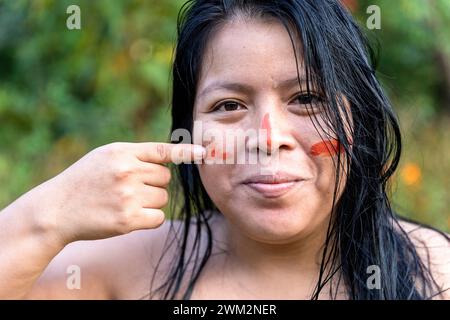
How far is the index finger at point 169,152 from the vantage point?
156 centimetres

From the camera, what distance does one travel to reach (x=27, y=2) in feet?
11.8

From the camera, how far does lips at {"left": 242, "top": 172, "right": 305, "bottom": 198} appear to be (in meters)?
1.50

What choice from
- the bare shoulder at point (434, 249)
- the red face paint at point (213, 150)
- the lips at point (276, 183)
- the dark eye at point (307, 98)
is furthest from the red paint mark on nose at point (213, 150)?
the bare shoulder at point (434, 249)

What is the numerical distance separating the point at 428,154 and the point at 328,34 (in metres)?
1.83

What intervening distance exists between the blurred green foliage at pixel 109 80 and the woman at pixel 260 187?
1423 millimetres

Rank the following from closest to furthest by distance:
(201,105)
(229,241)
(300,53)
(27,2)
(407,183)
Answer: (300,53) → (201,105) → (229,241) → (407,183) → (27,2)

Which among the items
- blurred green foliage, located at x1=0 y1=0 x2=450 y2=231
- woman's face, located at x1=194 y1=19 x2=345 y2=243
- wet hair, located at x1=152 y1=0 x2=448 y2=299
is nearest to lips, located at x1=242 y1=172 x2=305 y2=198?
woman's face, located at x1=194 y1=19 x2=345 y2=243

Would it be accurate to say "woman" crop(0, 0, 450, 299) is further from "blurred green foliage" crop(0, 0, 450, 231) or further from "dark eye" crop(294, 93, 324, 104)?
"blurred green foliage" crop(0, 0, 450, 231)

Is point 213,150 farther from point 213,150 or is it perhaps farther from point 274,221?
point 274,221

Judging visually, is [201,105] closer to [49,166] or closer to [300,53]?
[300,53]

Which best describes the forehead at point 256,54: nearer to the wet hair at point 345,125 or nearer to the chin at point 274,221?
the wet hair at point 345,125

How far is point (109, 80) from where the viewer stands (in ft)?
11.8

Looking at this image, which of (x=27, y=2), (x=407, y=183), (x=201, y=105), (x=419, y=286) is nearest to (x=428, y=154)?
(x=407, y=183)
